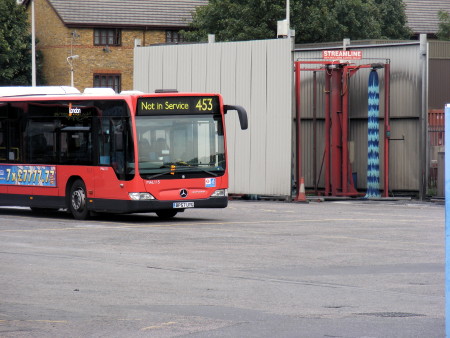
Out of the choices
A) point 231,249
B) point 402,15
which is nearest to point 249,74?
point 231,249

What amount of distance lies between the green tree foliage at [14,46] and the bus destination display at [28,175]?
145ft

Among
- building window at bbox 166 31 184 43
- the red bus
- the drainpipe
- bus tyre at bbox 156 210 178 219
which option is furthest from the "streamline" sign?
building window at bbox 166 31 184 43

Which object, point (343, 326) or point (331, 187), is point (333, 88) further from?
point (343, 326)

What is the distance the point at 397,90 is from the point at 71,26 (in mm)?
43562

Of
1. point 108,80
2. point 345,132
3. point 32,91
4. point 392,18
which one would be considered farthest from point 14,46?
point 32,91

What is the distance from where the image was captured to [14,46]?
231 ft

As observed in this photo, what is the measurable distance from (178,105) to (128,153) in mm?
1497

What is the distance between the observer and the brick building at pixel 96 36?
73312 mm

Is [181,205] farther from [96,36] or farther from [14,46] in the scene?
[96,36]

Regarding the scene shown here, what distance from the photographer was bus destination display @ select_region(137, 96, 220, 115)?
2278 cm

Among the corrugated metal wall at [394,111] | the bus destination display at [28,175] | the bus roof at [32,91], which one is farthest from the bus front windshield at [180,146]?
the corrugated metal wall at [394,111]

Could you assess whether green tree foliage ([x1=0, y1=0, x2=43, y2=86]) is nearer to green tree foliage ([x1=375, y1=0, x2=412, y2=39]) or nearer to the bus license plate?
green tree foliage ([x1=375, y1=0, x2=412, y2=39])

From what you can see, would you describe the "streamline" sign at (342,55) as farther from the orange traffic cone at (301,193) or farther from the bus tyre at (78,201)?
the bus tyre at (78,201)

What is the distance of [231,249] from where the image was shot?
55.2 feet
